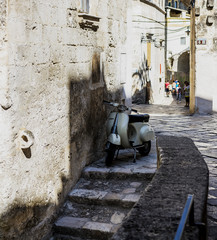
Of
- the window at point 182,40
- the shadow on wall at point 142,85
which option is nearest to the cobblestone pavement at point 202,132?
the shadow on wall at point 142,85

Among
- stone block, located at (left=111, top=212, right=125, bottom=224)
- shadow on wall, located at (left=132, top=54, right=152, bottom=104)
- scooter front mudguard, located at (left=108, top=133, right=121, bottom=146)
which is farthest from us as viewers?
shadow on wall, located at (left=132, top=54, right=152, bottom=104)

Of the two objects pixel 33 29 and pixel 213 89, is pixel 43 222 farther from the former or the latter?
pixel 213 89

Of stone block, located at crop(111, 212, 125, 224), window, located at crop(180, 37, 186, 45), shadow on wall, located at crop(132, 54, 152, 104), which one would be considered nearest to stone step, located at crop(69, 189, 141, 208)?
stone block, located at crop(111, 212, 125, 224)

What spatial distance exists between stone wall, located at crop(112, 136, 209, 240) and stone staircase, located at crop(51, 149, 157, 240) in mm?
1291

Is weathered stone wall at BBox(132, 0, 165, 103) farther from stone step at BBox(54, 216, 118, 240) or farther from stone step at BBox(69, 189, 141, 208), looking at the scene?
stone step at BBox(54, 216, 118, 240)

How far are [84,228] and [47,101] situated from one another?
157 cm

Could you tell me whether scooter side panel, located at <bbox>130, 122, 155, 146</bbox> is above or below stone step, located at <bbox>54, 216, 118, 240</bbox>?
above

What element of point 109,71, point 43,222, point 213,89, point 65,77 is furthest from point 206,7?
point 43,222

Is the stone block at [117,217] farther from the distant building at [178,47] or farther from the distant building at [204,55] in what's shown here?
the distant building at [178,47]

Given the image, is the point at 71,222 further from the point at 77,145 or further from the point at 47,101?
the point at 47,101

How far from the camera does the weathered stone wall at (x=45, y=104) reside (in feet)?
14.3

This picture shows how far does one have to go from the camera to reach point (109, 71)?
7723mm

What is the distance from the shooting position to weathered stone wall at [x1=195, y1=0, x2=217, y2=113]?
14.4 m

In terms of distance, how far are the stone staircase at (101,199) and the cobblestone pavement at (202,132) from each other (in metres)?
0.97
